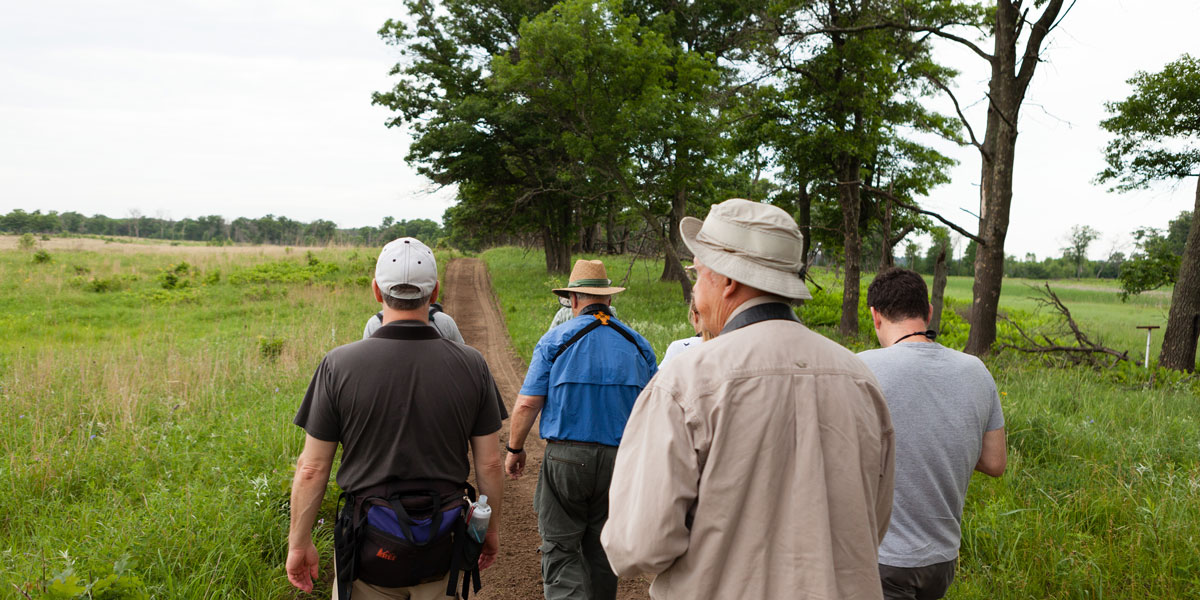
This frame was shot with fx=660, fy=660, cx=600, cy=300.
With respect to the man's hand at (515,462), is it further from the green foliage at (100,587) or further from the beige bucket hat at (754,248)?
the beige bucket hat at (754,248)

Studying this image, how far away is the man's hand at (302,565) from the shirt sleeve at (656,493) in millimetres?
1562

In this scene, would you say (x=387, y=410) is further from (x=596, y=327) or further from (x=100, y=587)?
(x=100, y=587)

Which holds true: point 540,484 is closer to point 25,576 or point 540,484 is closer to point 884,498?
point 884,498

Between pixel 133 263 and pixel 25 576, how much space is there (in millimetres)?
33126

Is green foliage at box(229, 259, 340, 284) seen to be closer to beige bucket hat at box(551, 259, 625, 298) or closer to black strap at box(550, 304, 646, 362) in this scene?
beige bucket hat at box(551, 259, 625, 298)

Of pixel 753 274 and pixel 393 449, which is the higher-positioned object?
pixel 753 274

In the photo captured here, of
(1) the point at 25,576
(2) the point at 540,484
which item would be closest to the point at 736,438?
(2) the point at 540,484

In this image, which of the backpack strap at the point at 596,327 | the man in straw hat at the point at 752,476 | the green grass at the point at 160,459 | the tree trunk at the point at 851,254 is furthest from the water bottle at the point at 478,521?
the tree trunk at the point at 851,254

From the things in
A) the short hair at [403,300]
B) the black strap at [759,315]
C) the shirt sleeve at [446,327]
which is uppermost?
the black strap at [759,315]

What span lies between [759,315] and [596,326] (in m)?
1.98

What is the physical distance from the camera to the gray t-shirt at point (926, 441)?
2.62m

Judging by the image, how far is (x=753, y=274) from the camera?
190cm

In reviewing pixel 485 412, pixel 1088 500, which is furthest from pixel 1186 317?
pixel 485 412

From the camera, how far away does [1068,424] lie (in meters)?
6.45
